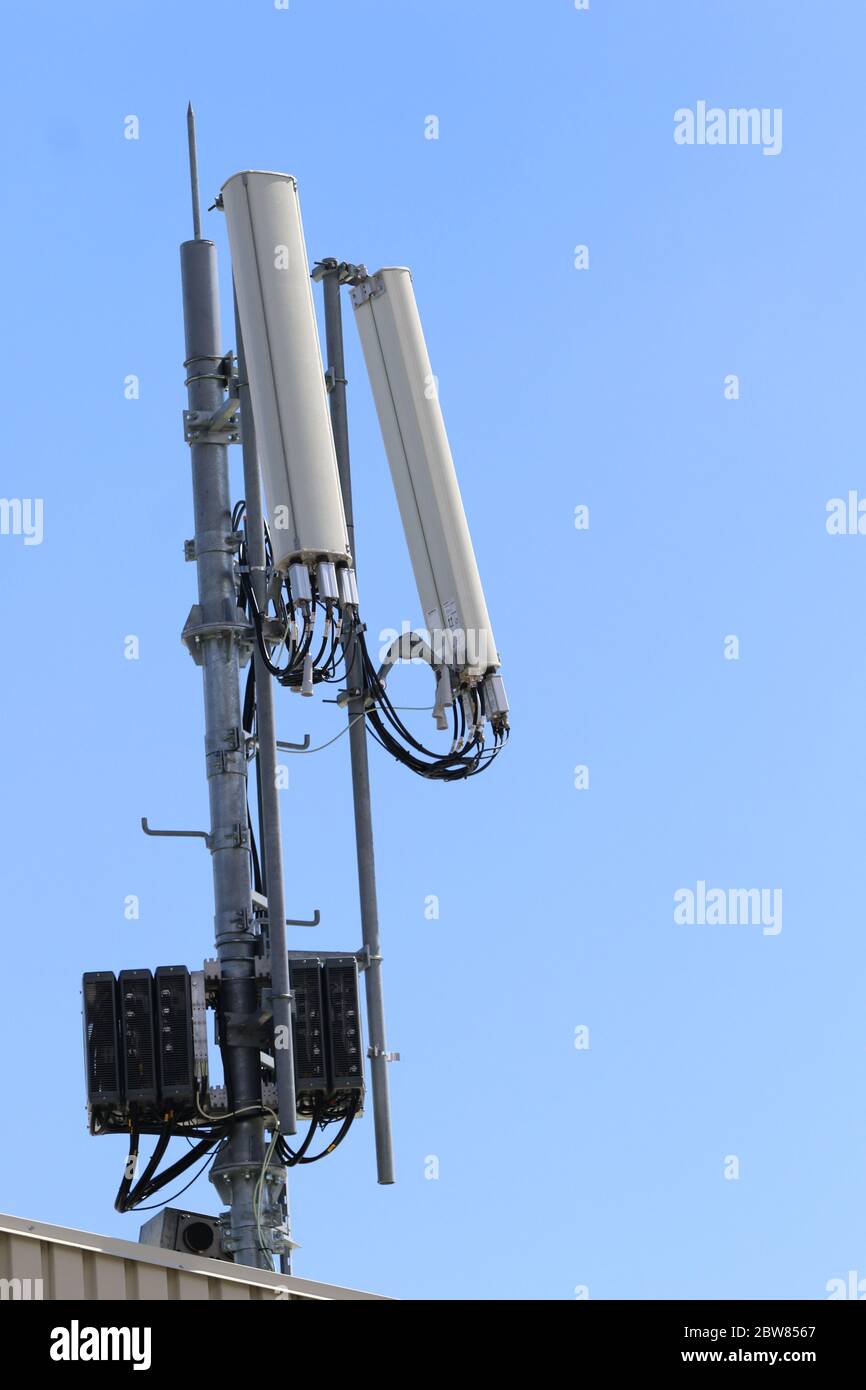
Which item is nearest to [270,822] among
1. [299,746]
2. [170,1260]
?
[299,746]

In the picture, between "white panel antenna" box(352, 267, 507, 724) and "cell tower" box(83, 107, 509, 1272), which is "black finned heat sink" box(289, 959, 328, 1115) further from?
"white panel antenna" box(352, 267, 507, 724)

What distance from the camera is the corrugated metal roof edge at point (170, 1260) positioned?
13.7m

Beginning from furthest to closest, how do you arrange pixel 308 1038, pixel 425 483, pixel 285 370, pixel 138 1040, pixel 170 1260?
1. pixel 425 483
2. pixel 308 1038
3. pixel 138 1040
4. pixel 285 370
5. pixel 170 1260

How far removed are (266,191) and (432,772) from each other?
16.0ft

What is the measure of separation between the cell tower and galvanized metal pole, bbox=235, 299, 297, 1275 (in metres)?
0.02

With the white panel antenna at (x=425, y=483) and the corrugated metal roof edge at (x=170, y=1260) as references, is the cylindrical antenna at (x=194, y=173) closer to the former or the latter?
the white panel antenna at (x=425, y=483)

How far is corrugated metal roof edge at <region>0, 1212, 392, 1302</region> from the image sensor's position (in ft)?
44.9

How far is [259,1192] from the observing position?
19297 millimetres

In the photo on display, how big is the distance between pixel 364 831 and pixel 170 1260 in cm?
584

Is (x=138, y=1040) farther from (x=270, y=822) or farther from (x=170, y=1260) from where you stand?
(x=170, y=1260)

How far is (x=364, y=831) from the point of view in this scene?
19.6m
